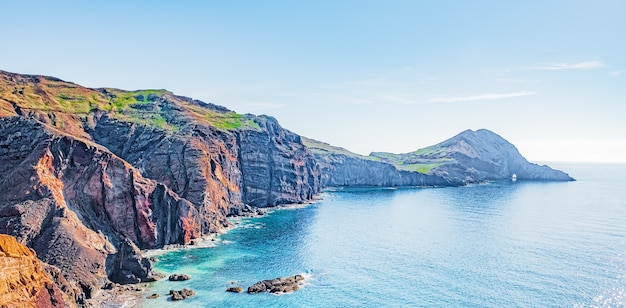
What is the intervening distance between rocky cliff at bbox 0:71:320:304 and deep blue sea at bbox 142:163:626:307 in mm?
11259

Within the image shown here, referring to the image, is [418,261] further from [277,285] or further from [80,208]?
[80,208]

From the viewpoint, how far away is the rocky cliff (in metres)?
84.4

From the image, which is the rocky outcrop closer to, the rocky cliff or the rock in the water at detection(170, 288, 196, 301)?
the rocky cliff

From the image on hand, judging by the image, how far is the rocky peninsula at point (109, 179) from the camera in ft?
272

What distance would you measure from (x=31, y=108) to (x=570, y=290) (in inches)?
6316

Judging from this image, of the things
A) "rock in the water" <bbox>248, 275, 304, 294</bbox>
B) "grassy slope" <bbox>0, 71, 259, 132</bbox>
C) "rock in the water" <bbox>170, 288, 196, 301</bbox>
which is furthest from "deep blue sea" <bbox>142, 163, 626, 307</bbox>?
"grassy slope" <bbox>0, 71, 259, 132</bbox>

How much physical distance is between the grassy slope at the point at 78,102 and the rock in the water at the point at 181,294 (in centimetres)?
8849

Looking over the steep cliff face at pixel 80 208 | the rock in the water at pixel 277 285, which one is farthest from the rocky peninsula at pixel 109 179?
the rock in the water at pixel 277 285

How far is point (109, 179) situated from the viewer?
106 meters

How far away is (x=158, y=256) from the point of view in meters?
104

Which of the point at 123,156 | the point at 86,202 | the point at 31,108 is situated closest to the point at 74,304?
the point at 86,202

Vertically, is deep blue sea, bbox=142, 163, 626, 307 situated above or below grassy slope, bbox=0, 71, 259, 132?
below

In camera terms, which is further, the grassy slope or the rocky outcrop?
the grassy slope

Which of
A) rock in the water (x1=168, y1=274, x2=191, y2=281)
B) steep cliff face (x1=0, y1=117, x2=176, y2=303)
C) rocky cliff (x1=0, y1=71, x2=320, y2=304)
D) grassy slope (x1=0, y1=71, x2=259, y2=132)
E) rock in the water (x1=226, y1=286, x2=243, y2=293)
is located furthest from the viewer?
grassy slope (x1=0, y1=71, x2=259, y2=132)
